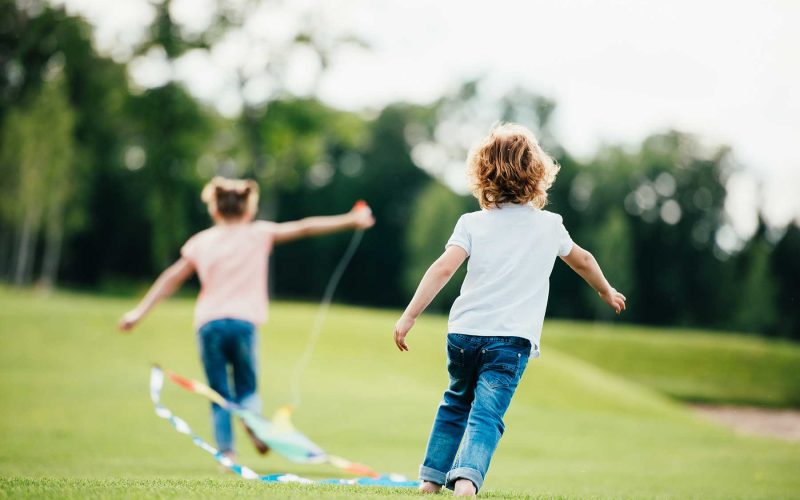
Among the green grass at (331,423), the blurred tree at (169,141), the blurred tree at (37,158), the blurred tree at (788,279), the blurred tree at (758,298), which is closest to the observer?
the green grass at (331,423)

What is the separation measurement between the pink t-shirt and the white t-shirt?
2.68m

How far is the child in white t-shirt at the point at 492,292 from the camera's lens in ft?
13.2

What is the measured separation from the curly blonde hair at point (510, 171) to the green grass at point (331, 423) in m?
1.63

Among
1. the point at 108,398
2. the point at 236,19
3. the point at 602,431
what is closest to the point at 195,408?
the point at 108,398

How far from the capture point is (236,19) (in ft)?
117

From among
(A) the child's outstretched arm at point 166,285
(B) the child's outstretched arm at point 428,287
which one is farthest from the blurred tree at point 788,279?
(B) the child's outstretched arm at point 428,287

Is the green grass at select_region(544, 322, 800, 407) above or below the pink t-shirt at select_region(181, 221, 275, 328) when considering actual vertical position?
below

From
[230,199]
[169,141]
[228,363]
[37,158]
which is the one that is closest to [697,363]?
[169,141]

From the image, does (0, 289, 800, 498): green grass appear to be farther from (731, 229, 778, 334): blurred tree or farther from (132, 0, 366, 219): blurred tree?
(731, 229, 778, 334): blurred tree

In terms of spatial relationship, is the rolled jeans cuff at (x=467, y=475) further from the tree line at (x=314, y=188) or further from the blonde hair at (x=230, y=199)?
the tree line at (x=314, y=188)

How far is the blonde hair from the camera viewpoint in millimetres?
6566

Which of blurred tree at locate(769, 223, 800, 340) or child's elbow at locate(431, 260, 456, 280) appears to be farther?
blurred tree at locate(769, 223, 800, 340)

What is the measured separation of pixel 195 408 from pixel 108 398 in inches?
60.6

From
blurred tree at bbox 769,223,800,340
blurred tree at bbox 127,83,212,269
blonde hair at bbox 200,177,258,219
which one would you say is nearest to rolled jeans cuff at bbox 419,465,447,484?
blonde hair at bbox 200,177,258,219
